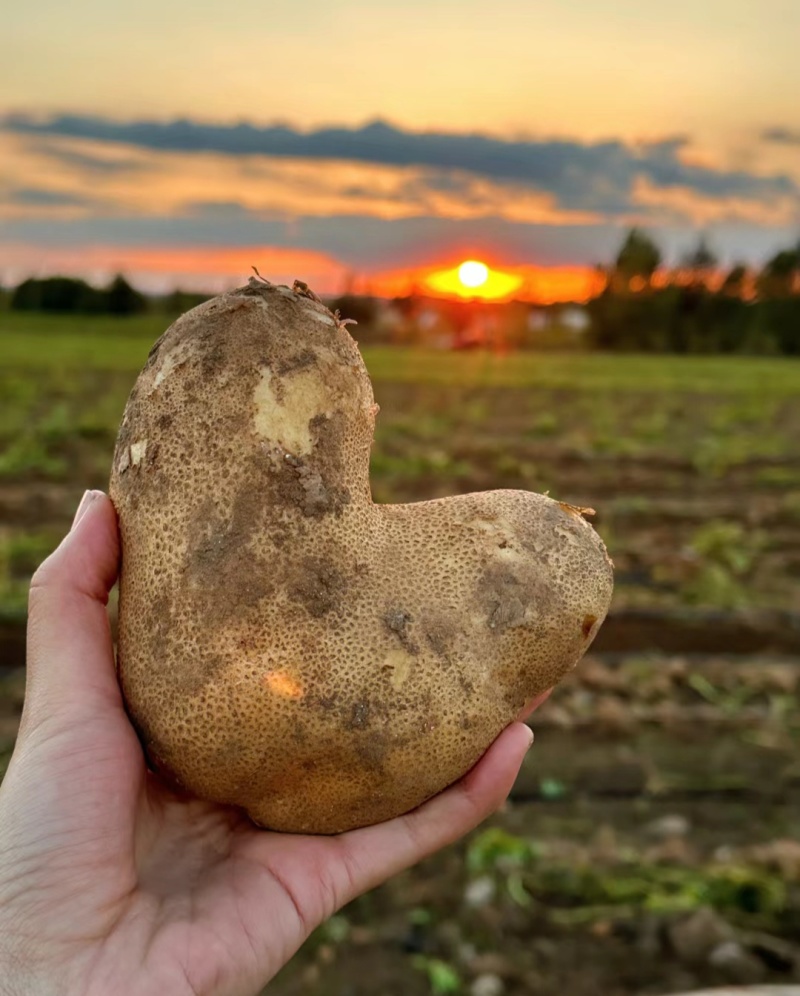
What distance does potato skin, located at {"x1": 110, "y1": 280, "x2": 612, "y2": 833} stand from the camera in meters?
1.72

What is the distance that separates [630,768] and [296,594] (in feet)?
8.45

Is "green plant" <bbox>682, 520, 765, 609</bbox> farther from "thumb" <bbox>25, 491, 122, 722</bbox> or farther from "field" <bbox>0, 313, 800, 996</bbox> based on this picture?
"thumb" <bbox>25, 491, 122, 722</bbox>

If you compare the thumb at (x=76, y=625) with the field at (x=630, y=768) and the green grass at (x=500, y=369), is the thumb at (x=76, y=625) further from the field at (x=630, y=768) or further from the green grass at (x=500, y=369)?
the green grass at (x=500, y=369)

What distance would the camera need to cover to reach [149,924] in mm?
1779

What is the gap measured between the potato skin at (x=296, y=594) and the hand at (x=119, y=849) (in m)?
0.07

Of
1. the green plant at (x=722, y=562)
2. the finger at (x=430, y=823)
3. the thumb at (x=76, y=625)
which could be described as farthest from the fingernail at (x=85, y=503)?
the green plant at (x=722, y=562)

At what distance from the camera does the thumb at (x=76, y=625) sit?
1.83m

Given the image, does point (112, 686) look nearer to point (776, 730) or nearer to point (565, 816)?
point (565, 816)

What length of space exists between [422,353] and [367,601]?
92.7 feet

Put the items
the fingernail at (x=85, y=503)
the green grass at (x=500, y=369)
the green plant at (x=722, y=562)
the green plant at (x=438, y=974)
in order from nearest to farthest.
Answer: the fingernail at (x=85, y=503)
the green plant at (x=438, y=974)
the green plant at (x=722, y=562)
the green grass at (x=500, y=369)

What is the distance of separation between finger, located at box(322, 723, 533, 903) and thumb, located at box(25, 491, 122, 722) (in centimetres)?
61

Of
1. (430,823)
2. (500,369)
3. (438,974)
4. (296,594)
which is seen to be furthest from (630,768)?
(500,369)

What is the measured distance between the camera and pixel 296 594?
1746mm

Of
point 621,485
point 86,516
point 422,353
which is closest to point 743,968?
point 86,516
